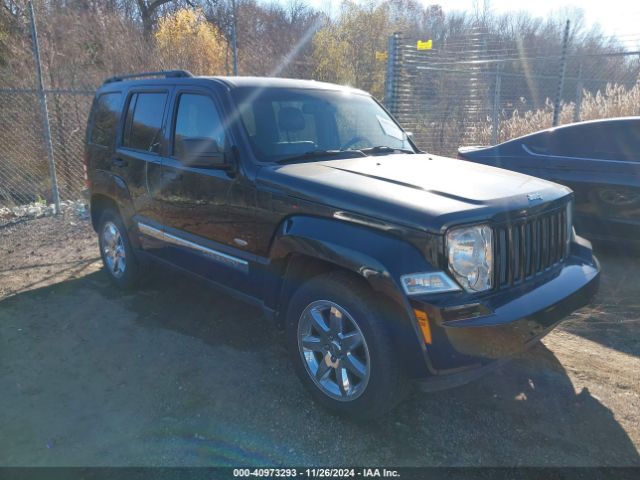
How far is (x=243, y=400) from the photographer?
3.24 metres

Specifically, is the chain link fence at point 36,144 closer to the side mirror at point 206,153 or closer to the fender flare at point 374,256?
the side mirror at point 206,153

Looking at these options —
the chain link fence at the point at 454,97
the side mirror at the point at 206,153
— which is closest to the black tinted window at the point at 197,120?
the side mirror at the point at 206,153

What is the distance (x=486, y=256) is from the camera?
2670 mm

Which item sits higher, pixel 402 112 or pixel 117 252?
pixel 402 112

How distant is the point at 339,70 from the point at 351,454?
17.2 m

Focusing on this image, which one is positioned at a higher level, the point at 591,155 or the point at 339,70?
the point at 339,70

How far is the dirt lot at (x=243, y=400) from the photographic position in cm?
275

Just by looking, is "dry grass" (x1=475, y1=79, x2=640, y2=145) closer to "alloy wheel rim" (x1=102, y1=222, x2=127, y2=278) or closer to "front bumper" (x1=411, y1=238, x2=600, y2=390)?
"alloy wheel rim" (x1=102, y1=222, x2=127, y2=278)

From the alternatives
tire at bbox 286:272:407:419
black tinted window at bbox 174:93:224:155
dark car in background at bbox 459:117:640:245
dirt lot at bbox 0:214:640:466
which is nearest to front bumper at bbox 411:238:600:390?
tire at bbox 286:272:407:419

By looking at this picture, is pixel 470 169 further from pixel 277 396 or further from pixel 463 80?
pixel 463 80

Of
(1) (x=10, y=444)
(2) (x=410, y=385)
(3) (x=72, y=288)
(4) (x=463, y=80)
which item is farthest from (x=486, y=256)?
(4) (x=463, y=80)

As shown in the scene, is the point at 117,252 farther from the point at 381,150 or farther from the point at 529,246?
the point at 529,246

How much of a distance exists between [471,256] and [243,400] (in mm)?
1721

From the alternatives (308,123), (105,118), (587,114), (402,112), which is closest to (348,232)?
(308,123)
